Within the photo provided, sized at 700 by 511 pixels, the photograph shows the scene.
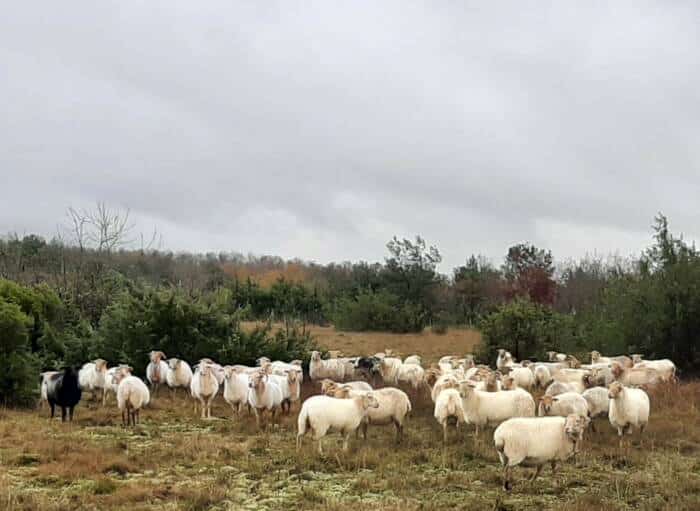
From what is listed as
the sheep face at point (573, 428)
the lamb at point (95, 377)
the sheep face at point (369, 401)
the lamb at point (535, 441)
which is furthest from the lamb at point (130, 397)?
the sheep face at point (573, 428)

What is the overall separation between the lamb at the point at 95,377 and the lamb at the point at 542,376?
11.4m

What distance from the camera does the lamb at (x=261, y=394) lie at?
14883mm

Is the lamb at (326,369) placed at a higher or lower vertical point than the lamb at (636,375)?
higher

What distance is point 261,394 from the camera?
14906 millimetres

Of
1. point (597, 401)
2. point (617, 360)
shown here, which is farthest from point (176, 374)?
point (617, 360)

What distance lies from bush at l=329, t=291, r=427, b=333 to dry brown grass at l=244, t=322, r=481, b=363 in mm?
925

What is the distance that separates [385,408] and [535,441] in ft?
12.7

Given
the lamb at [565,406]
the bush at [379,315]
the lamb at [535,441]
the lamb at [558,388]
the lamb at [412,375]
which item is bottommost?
the lamb at [535,441]

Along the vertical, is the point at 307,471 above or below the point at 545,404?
below

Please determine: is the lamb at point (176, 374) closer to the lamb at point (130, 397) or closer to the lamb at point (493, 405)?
the lamb at point (130, 397)

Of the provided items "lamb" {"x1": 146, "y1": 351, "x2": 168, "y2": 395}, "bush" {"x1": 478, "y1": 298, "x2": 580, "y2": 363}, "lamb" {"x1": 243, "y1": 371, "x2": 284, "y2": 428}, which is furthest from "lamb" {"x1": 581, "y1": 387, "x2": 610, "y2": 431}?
"bush" {"x1": 478, "y1": 298, "x2": 580, "y2": 363}

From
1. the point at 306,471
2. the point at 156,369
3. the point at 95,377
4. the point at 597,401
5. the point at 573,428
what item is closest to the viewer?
the point at 573,428

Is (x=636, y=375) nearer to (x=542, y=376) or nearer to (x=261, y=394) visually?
(x=542, y=376)

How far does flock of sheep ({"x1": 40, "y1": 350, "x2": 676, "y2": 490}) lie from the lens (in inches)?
408
